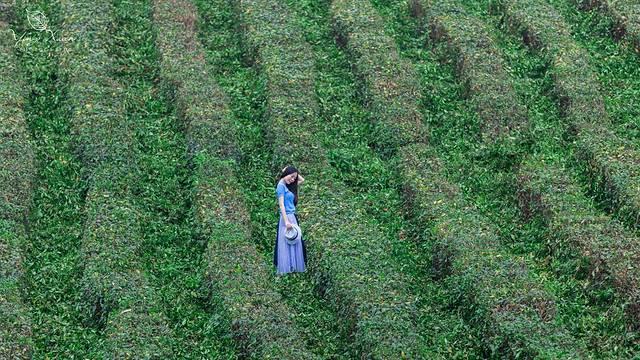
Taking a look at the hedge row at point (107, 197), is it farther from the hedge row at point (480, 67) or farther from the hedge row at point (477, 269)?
the hedge row at point (480, 67)

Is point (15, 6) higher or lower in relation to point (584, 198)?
lower

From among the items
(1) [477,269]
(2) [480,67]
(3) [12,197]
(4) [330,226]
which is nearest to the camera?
(1) [477,269]

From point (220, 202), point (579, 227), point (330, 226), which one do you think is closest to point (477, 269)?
point (579, 227)

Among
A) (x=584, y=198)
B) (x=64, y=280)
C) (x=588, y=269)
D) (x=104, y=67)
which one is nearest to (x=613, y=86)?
(x=584, y=198)

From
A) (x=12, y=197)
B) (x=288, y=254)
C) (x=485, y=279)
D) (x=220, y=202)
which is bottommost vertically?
(x=12, y=197)

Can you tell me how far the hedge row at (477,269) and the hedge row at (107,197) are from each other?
3.57 meters

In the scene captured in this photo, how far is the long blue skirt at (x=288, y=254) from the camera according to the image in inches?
619

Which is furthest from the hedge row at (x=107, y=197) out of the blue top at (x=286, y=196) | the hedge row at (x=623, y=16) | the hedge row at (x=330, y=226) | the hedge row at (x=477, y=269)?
the hedge row at (x=623, y=16)

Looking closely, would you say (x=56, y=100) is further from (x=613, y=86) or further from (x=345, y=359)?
(x=613, y=86)

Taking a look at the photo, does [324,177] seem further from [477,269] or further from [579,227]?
[579,227]

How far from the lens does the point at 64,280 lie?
1617 cm

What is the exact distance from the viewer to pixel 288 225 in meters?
15.5

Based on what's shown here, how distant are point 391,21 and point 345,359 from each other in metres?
8.39

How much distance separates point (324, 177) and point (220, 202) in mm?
1516
